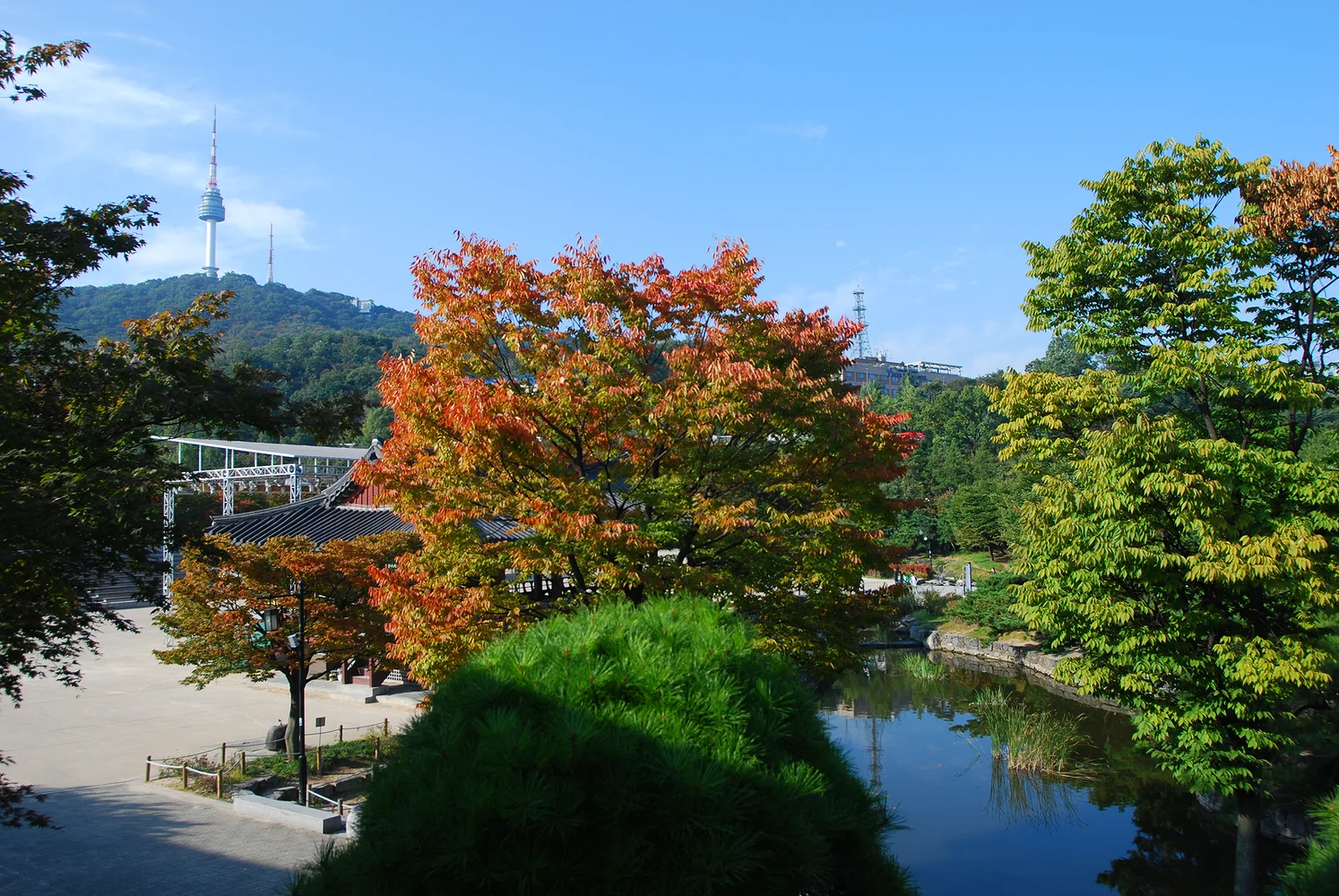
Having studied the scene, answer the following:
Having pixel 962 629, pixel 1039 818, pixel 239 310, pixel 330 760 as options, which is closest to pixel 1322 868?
pixel 1039 818

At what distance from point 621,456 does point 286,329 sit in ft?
511

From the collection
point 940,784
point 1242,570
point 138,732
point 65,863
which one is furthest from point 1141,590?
point 138,732

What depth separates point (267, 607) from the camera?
1477cm

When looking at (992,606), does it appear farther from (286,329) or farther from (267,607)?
(286,329)

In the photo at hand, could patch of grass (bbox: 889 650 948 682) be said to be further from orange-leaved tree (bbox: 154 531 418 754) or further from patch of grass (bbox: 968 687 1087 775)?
orange-leaved tree (bbox: 154 531 418 754)

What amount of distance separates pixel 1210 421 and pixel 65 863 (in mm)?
15396

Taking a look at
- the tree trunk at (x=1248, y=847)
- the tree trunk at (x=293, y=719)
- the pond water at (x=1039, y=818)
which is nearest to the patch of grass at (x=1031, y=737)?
the pond water at (x=1039, y=818)

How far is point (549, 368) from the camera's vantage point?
30.5 ft

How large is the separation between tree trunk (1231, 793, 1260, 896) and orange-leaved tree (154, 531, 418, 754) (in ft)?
43.0

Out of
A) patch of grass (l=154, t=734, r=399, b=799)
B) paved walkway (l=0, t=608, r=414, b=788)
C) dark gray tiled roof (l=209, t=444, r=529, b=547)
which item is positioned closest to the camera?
patch of grass (l=154, t=734, r=399, b=799)

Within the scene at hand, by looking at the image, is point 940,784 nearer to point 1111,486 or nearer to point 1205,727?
point 1205,727

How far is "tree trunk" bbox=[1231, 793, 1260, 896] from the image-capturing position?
32.2ft

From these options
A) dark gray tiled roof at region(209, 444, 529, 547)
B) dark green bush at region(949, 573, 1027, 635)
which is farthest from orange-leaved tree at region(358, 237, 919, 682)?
dark green bush at region(949, 573, 1027, 635)

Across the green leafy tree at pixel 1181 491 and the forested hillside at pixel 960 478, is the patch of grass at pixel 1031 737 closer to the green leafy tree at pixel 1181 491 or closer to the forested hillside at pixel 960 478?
the green leafy tree at pixel 1181 491
